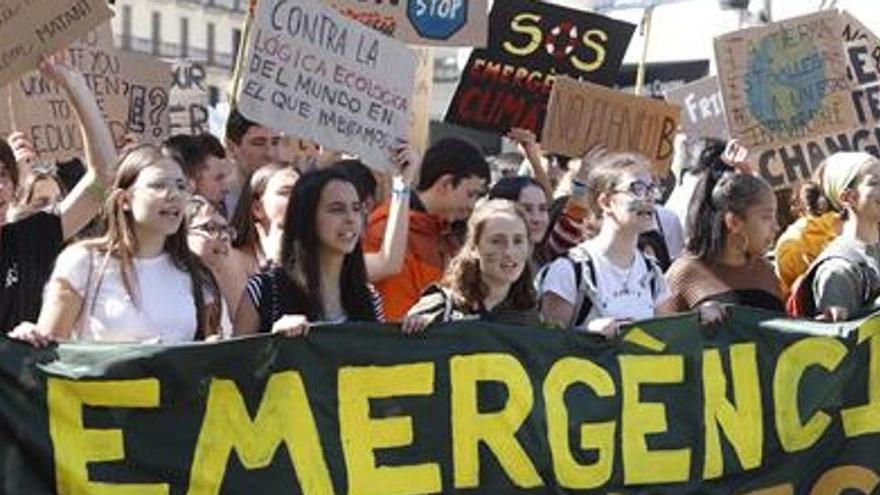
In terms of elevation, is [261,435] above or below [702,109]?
below

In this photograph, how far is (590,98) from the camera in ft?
26.8

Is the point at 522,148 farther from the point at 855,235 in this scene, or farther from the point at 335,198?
the point at 335,198

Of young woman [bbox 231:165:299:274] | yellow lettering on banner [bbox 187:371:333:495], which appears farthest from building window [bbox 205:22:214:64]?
yellow lettering on banner [bbox 187:371:333:495]

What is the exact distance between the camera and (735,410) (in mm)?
5898

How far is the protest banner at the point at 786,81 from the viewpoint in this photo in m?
8.59

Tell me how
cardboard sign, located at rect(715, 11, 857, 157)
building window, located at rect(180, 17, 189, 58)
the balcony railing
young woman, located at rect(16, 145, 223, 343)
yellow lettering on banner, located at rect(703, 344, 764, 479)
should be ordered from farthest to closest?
building window, located at rect(180, 17, 189, 58), the balcony railing, cardboard sign, located at rect(715, 11, 857, 157), yellow lettering on banner, located at rect(703, 344, 764, 479), young woman, located at rect(16, 145, 223, 343)


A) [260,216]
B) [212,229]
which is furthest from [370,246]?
[212,229]

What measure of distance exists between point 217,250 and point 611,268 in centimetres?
129

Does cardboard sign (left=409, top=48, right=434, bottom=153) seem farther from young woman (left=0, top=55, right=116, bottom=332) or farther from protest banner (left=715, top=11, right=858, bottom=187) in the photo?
young woman (left=0, top=55, right=116, bottom=332)

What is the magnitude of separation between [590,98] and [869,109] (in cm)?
151

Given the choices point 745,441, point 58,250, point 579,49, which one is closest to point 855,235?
point 745,441

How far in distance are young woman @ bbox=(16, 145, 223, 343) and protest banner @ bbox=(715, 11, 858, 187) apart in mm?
3838

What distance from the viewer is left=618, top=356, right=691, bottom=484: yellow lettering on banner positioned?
5.68 metres

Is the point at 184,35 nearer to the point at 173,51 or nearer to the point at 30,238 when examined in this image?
the point at 173,51
